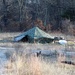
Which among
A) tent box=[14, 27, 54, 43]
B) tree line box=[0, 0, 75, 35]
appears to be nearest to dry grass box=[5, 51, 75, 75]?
tent box=[14, 27, 54, 43]

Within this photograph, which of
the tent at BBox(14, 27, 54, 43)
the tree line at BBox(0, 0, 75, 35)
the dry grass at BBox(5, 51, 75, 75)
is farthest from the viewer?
the tree line at BBox(0, 0, 75, 35)

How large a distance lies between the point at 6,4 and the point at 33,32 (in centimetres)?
1861

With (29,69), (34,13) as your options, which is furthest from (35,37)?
(34,13)

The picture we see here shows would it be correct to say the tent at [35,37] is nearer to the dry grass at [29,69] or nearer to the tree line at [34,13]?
the dry grass at [29,69]

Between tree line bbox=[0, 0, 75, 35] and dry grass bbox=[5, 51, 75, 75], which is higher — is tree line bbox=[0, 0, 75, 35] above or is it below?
below

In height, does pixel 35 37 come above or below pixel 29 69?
below

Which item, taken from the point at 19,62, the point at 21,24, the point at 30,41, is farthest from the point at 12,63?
the point at 21,24

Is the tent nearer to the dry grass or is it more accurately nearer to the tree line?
the dry grass

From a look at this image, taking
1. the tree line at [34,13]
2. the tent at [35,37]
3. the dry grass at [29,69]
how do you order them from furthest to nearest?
the tree line at [34,13], the tent at [35,37], the dry grass at [29,69]

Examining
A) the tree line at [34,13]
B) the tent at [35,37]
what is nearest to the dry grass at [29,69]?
the tent at [35,37]

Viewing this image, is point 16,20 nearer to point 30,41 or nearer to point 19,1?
point 19,1

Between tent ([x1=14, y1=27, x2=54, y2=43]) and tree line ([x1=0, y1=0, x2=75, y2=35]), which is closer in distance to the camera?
tent ([x1=14, y1=27, x2=54, y2=43])

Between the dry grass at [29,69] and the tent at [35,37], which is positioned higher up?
the dry grass at [29,69]

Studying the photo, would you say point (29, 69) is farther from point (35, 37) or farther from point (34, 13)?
point (34, 13)
